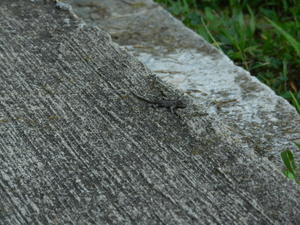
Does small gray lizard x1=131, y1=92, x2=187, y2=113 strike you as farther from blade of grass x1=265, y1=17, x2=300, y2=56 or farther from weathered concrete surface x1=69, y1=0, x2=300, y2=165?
blade of grass x1=265, y1=17, x2=300, y2=56

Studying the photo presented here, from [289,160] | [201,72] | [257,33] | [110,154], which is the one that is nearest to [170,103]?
[110,154]

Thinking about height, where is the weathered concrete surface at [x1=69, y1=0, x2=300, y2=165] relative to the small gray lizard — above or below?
below

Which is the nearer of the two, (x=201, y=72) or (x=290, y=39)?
(x=201, y=72)

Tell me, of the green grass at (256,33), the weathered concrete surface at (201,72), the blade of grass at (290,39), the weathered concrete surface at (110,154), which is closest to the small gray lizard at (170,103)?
the weathered concrete surface at (110,154)

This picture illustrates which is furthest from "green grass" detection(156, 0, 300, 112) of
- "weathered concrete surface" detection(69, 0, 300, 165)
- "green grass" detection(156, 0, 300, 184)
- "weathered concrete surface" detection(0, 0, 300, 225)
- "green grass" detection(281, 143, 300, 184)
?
"weathered concrete surface" detection(0, 0, 300, 225)

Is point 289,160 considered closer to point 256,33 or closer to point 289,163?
point 289,163


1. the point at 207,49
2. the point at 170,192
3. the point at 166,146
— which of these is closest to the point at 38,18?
the point at 207,49

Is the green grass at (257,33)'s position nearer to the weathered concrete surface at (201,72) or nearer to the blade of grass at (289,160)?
the weathered concrete surface at (201,72)

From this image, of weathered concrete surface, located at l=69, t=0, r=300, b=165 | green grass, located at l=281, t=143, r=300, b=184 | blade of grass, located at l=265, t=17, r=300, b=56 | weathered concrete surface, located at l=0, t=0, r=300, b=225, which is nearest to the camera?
weathered concrete surface, located at l=0, t=0, r=300, b=225
